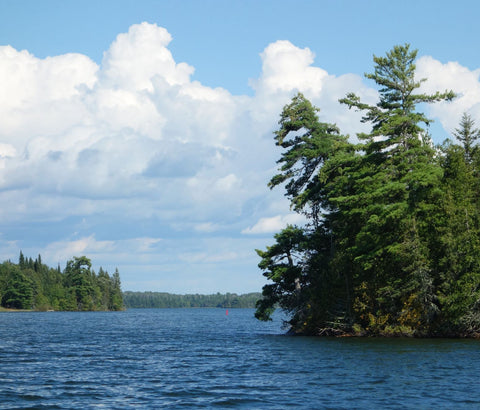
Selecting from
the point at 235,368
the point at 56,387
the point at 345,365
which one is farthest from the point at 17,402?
the point at 345,365

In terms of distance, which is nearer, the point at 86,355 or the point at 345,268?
the point at 86,355

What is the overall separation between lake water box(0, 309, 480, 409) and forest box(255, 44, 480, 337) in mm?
2991

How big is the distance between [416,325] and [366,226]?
8.11 metres

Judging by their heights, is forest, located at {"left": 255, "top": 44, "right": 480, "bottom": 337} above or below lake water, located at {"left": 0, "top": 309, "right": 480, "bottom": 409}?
above

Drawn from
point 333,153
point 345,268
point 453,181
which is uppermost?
point 333,153

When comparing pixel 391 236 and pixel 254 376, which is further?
pixel 391 236

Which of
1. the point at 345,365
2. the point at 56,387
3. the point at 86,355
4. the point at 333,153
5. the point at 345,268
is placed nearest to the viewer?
the point at 56,387

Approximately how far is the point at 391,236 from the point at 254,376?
20573 mm

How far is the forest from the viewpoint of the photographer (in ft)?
141

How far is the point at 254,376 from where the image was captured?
95.9ft

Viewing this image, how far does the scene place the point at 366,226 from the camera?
45.7 m

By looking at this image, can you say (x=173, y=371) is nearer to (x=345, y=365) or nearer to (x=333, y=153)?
(x=345, y=365)

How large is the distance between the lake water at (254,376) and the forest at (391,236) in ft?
9.81

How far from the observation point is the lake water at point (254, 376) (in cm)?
2252
